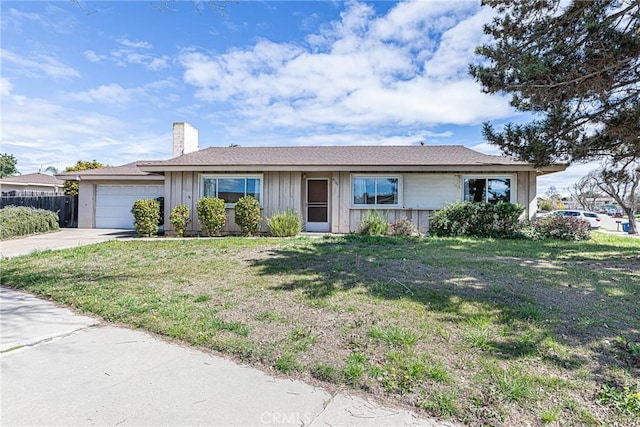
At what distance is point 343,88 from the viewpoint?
14.7 m

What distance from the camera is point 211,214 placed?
1126 centimetres

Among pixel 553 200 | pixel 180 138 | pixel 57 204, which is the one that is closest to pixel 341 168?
pixel 180 138

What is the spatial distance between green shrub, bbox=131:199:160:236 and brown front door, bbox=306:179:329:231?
5.61 m

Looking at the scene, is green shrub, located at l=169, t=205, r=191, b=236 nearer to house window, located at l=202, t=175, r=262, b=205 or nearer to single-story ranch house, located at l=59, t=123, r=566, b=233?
single-story ranch house, located at l=59, t=123, r=566, b=233

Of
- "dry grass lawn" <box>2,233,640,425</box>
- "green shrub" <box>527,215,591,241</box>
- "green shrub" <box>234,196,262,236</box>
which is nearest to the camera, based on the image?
"dry grass lawn" <box>2,233,640,425</box>

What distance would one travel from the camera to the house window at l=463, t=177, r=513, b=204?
468 inches

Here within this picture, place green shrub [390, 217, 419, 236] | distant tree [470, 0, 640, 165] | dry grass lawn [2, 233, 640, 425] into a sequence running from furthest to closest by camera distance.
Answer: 1. green shrub [390, 217, 419, 236]
2. distant tree [470, 0, 640, 165]
3. dry grass lawn [2, 233, 640, 425]

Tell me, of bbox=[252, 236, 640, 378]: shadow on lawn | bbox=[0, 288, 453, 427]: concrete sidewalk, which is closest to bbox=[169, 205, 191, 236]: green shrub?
bbox=[252, 236, 640, 378]: shadow on lawn

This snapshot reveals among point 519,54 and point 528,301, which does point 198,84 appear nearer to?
point 519,54

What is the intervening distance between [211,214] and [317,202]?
4167 millimetres

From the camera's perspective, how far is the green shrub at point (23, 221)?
1141 cm

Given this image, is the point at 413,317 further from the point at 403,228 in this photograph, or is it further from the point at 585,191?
the point at 585,191

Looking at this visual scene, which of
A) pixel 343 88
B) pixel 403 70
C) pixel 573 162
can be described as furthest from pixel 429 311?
pixel 343 88

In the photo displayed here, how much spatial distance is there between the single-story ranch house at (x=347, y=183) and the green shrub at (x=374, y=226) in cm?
85
